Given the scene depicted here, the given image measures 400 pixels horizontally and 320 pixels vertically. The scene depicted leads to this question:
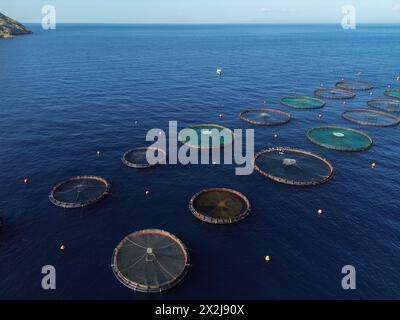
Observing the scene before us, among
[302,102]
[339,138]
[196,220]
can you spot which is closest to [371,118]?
[339,138]

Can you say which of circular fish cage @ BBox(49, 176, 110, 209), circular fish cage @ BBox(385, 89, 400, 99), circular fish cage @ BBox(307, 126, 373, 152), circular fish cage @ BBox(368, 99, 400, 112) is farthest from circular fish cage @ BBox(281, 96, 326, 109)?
circular fish cage @ BBox(49, 176, 110, 209)

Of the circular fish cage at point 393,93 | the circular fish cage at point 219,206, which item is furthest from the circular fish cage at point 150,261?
the circular fish cage at point 393,93

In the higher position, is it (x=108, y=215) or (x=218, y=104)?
(x=218, y=104)

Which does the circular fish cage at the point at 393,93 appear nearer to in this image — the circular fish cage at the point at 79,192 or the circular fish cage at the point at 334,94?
the circular fish cage at the point at 334,94

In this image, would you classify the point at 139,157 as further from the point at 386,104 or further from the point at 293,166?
the point at 386,104

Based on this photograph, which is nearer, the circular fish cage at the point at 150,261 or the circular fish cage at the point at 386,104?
the circular fish cage at the point at 150,261
